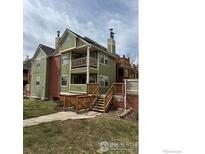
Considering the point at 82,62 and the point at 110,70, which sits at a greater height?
the point at 82,62

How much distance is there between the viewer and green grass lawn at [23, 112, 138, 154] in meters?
1.66

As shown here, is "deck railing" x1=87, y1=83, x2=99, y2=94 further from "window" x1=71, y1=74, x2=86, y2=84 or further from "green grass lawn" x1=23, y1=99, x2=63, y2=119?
"window" x1=71, y1=74, x2=86, y2=84

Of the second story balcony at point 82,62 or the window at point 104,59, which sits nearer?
the second story balcony at point 82,62

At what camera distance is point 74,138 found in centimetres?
191

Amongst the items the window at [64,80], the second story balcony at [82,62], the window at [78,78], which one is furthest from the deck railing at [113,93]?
the window at [64,80]

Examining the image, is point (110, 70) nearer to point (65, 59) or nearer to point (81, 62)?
point (81, 62)

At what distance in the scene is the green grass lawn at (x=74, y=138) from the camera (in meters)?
1.66

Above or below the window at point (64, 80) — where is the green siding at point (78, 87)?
below

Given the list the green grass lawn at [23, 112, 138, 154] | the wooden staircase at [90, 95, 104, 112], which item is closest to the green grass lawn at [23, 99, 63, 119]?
the green grass lawn at [23, 112, 138, 154]

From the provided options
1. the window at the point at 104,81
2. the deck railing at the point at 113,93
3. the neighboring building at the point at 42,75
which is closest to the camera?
the deck railing at the point at 113,93

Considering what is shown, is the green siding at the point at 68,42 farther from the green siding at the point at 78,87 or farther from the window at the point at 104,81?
the window at the point at 104,81

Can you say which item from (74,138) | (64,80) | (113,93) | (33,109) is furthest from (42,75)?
(74,138)

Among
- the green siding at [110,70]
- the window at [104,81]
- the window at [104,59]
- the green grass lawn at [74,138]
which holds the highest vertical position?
the window at [104,59]
